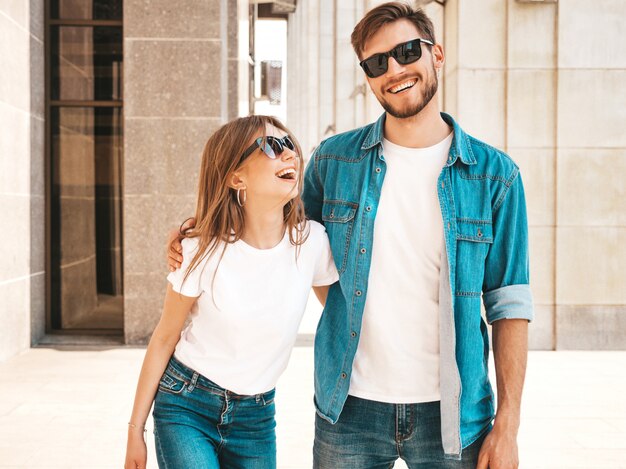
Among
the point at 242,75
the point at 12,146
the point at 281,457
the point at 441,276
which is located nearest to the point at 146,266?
the point at 12,146

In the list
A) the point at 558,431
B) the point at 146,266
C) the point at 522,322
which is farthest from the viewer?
the point at 146,266

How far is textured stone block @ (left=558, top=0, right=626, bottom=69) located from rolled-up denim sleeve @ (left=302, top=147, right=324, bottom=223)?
726 cm

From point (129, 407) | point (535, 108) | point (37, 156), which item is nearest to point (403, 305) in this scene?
point (129, 407)

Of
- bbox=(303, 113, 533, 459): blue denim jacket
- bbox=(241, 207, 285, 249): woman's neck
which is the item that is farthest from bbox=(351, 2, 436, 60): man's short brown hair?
bbox=(241, 207, 285, 249): woman's neck

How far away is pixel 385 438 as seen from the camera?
2.50 metres

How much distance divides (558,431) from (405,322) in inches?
152

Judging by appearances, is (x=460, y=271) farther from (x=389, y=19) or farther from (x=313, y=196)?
(x=389, y=19)

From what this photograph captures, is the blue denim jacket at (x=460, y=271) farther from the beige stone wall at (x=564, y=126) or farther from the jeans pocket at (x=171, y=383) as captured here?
the beige stone wall at (x=564, y=126)

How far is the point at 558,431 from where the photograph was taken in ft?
18.8

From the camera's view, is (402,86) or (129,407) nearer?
(402,86)

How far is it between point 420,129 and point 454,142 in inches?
5.4

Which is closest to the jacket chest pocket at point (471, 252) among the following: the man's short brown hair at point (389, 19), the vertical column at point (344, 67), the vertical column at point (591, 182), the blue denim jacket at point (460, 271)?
the blue denim jacket at point (460, 271)

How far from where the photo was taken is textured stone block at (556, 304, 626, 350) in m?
9.18

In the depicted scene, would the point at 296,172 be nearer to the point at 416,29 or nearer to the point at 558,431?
the point at 416,29
